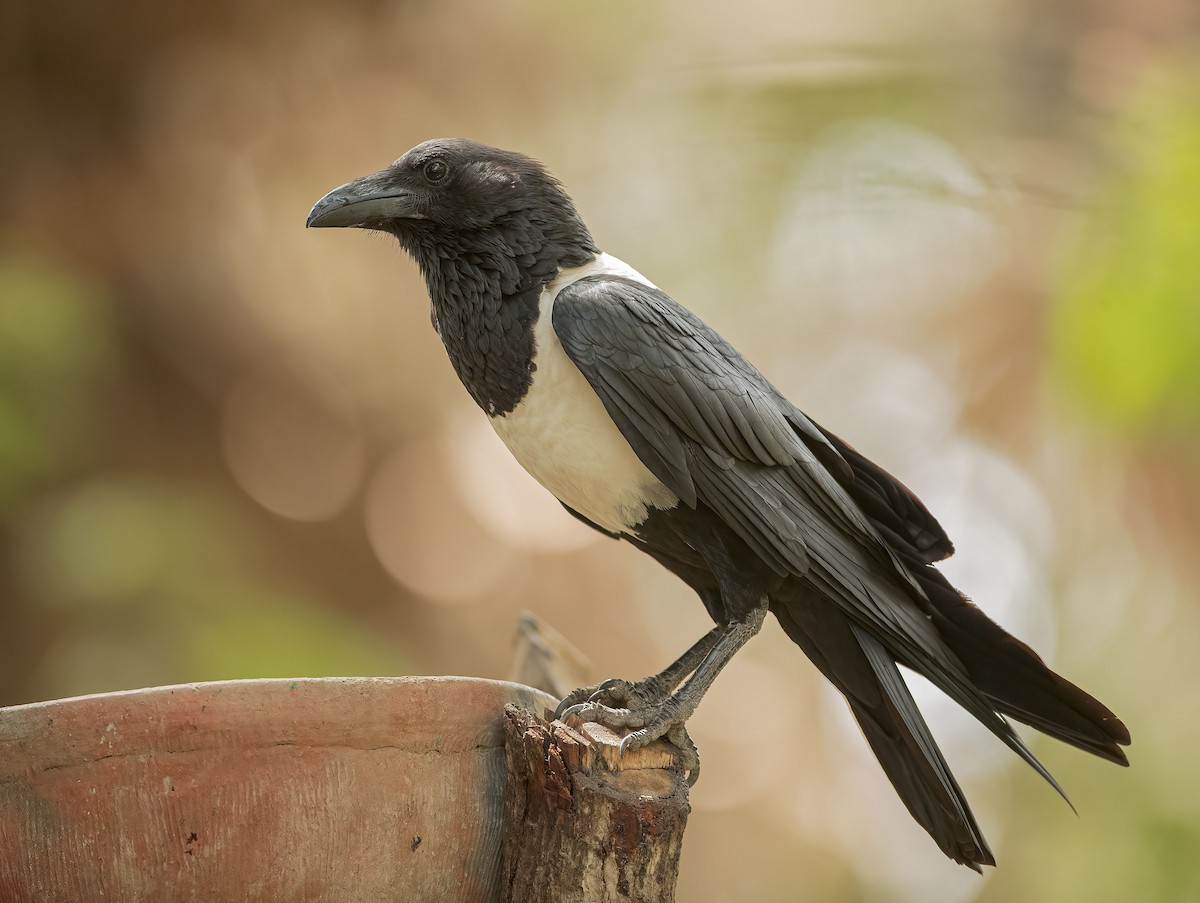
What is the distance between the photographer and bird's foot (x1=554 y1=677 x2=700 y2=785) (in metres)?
2.21

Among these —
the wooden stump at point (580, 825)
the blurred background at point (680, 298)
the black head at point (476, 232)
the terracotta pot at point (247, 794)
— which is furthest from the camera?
the blurred background at point (680, 298)

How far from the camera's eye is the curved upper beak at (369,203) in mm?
2539

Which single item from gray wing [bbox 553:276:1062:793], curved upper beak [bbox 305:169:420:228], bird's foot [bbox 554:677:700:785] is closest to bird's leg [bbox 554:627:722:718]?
bird's foot [bbox 554:677:700:785]

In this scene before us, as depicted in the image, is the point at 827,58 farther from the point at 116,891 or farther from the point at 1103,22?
the point at 116,891

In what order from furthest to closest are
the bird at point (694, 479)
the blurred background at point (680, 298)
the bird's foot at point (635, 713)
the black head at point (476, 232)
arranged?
the blurred background at point (680, 298)
the black head at point (476, 232)
the bird at point (694, 479)
the bird's foot at point (635, 713)

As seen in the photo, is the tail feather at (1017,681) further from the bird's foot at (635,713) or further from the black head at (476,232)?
the black head at (476,232)

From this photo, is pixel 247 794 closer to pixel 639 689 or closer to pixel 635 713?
pixel 635 713

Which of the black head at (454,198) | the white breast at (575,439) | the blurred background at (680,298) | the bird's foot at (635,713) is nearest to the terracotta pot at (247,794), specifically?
the bird's foot at (635,713)

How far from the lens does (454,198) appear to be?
259cm

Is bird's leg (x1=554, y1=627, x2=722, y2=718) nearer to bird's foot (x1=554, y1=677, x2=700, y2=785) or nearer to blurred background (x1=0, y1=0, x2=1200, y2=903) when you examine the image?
bird's foot (x1=554, y1=677, x2=700, y2=785)

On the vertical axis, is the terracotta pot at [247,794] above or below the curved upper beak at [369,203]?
below

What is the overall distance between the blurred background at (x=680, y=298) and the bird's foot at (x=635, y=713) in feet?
8.61

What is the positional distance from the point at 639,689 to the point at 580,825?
2.05 feet

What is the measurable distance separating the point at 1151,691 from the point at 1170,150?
7.93 ft
